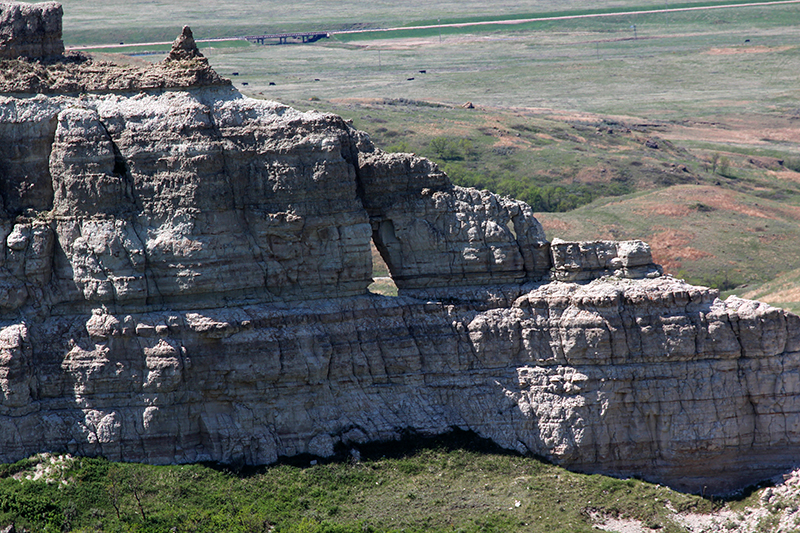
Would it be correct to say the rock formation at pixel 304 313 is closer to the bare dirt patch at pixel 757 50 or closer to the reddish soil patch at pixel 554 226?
the reddish soil patch at pixel 554 226

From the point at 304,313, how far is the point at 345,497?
6.67m

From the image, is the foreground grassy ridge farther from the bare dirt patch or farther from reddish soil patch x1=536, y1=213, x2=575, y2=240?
the bare dirt patch

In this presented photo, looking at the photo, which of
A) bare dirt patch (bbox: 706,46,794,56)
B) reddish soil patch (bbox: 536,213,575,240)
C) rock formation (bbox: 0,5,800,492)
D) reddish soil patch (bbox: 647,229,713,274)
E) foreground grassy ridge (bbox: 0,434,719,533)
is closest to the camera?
foreground grassy ridge (bbox: 0,434,719,533)

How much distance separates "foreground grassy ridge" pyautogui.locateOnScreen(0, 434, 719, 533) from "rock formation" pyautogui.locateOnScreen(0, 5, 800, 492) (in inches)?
39.8

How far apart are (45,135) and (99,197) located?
3.01 meters

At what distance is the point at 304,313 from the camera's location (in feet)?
133

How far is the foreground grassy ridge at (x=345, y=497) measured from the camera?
122 feet

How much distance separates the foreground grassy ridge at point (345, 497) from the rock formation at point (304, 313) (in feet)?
3.32

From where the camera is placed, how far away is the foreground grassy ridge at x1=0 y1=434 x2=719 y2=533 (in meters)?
37.3

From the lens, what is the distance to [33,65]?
40750mm

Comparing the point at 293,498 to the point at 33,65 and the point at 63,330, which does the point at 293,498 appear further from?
the point at 33,65

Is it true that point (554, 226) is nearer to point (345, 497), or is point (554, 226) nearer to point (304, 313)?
point (304, 313)

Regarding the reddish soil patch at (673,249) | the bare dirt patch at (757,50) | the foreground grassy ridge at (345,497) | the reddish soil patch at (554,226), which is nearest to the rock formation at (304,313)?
the foreground grassy ridge at (345,497)

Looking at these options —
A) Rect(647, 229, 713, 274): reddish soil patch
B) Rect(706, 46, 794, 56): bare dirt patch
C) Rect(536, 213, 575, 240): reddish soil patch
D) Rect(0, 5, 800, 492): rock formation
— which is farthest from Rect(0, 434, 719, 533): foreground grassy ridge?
Rect(706, 46, 794, 56): bare dirt patch
